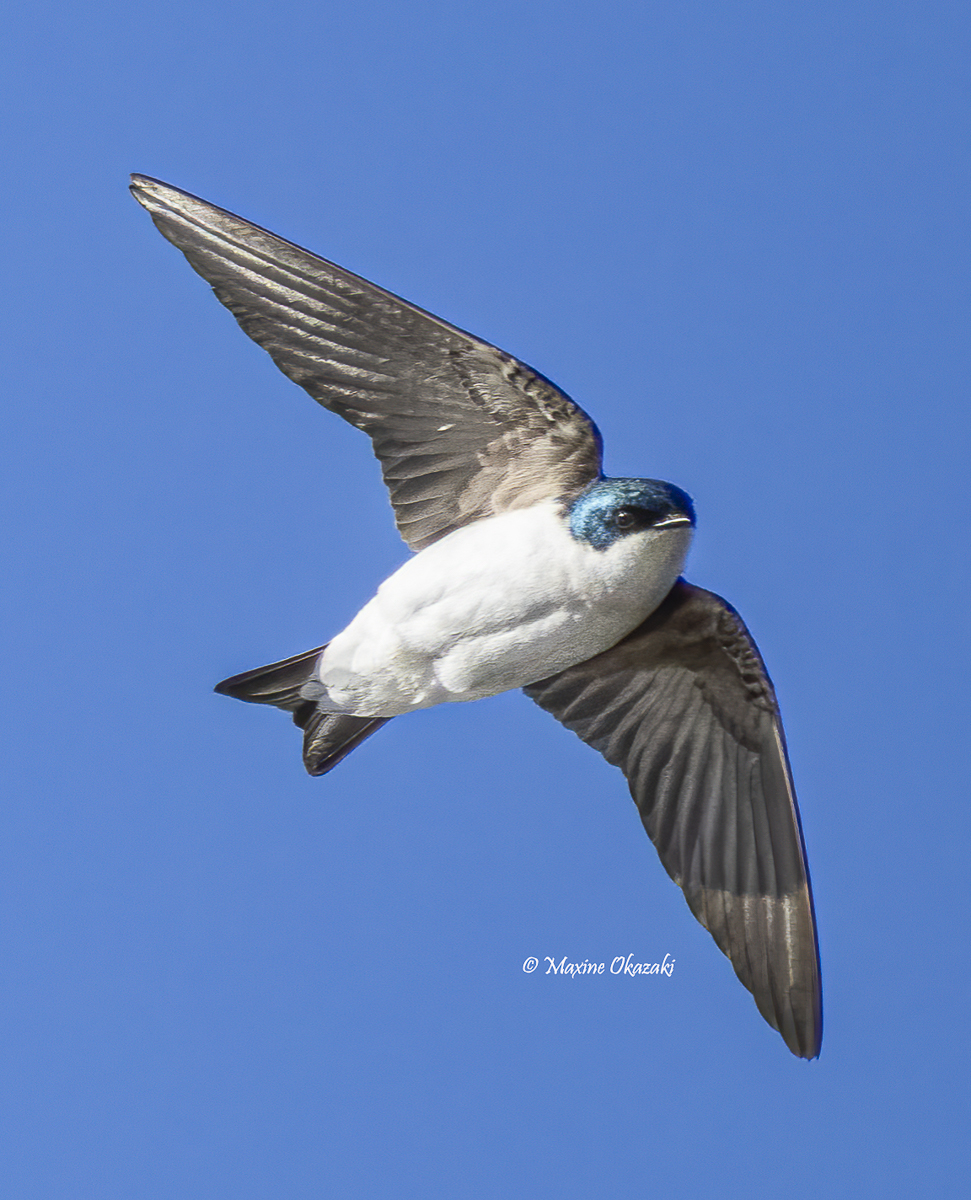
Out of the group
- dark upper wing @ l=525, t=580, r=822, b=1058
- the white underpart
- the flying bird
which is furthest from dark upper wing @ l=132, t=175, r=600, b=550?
dark upper wing @ l=525, t=580, r=822, b=1058

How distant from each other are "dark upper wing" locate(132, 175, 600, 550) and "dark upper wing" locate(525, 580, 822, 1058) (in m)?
0.55

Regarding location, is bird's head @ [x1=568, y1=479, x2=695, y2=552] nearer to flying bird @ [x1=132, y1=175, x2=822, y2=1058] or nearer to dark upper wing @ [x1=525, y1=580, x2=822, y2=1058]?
flying bird @ [x1=132, y1=175, x2=822, y2=1058]

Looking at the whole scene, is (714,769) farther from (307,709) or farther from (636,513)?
(307,709)

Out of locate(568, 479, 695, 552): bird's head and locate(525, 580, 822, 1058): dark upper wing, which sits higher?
locate(568, 479, 695, 552): bird's head

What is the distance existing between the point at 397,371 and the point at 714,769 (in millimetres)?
1416

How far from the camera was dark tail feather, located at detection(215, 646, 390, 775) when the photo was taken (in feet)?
15.8

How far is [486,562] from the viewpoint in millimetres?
4516

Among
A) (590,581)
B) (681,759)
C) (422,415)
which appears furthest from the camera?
(681,759)

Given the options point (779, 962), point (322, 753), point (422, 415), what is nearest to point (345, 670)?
point (322, 753)

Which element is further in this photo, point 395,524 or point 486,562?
point 395,524

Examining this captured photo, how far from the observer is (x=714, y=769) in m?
5.05

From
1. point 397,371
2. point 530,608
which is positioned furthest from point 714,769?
point 397,371

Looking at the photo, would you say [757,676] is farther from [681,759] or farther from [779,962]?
[779,962]

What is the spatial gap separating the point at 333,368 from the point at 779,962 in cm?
195
